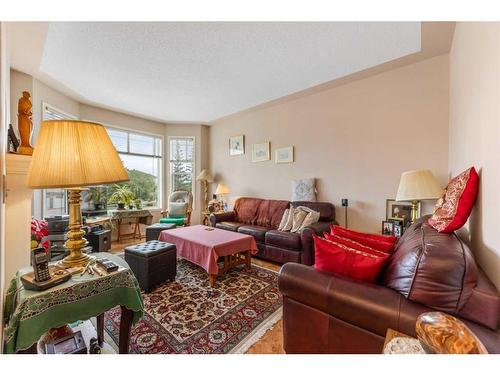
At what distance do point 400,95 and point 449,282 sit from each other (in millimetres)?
2850

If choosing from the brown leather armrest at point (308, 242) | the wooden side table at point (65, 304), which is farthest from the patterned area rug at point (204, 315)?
the brown leather armrest at point (308, 242)

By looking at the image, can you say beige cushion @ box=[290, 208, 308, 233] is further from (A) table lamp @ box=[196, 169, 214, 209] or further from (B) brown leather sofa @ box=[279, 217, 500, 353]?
(A) table lamp @ box=[196, 169, 214, 209]

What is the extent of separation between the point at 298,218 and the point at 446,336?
2.77m

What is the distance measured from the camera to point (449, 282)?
0.88 m

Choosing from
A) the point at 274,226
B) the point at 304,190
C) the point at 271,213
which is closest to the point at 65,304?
the point at 274,226

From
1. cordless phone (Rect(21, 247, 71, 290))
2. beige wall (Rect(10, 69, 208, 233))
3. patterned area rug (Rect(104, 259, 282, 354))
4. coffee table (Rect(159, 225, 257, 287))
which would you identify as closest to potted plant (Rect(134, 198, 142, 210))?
beige wall (Rect(10, 69, 208, 233))

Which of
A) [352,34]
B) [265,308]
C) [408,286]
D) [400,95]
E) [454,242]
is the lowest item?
[265,308]

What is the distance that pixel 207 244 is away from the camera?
246 centimetres

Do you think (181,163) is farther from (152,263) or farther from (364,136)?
(364,136)

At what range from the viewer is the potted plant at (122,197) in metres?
4.47

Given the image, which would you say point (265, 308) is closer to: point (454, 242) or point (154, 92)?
point (454, 242)

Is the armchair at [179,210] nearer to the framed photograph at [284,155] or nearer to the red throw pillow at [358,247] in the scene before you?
the framed photograph at [284,155]

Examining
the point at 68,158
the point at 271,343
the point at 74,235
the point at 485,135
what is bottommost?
the point at 271,343
